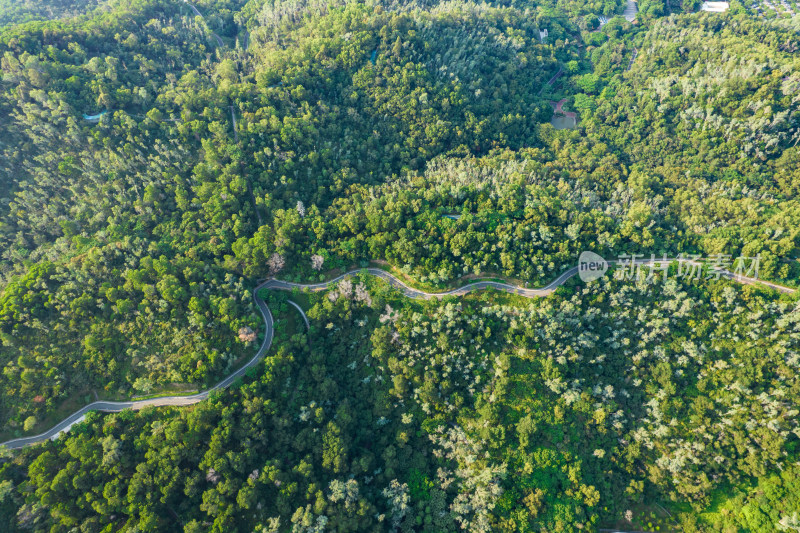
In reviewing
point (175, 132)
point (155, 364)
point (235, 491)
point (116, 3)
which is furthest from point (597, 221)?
point (116, 3)

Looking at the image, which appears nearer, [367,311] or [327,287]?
[367,311]

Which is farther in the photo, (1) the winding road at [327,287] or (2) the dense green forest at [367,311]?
(1) the winding road at [327,287]

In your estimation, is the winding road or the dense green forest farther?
the winding road

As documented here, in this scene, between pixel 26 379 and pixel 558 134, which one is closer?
pixel 26 379

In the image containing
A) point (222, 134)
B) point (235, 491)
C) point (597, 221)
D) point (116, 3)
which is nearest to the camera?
point (235, 491)

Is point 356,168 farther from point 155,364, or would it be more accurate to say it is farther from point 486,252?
point 155,364

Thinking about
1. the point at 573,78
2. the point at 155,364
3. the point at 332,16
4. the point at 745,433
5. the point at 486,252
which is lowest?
the point at 745,433

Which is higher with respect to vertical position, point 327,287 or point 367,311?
point 327,287

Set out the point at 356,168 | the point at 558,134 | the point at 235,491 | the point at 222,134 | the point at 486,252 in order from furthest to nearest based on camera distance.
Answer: the point at 558,134 < the point at 356,168 < the point at 222,134 < the point at 486,252 < the point at 235,491
